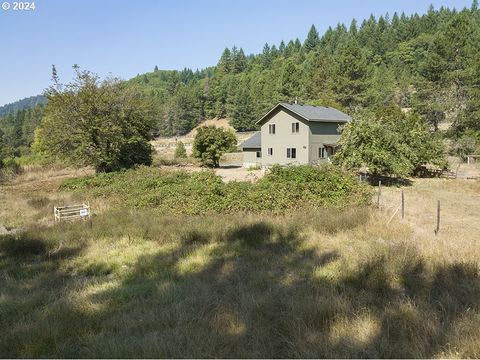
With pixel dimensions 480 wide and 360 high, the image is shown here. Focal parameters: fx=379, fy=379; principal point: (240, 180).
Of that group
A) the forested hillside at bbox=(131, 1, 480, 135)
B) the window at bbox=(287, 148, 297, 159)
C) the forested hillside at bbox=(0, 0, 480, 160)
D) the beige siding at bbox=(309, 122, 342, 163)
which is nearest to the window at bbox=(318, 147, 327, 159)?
the beige siding at bbox=(309, 122, 342, 163)

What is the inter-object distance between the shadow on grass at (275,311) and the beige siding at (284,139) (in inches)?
1222

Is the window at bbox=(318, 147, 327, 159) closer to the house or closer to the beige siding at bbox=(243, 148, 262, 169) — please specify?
the house

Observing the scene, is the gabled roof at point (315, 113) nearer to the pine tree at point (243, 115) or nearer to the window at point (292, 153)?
the window at point (292, 153)

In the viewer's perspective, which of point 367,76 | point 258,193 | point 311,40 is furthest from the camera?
point 311,40

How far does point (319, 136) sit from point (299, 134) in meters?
2.07

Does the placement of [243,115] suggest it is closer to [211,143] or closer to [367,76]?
[367,76]

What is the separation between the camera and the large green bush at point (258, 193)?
16.0 m

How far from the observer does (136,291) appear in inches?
265

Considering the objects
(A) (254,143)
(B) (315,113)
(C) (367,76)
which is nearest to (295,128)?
(B) (315,113)

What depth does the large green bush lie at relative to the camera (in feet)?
52.6

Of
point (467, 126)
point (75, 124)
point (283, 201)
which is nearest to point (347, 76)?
point (467, 126)

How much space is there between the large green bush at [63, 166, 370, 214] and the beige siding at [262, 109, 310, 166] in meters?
18.3

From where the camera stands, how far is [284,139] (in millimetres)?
40812

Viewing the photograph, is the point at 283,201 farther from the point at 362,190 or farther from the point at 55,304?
the point at 55,304
